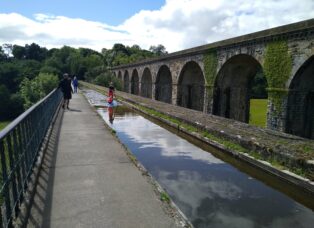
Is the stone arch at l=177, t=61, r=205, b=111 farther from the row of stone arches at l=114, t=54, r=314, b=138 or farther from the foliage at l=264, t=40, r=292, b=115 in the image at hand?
the foliage at l=264, t=40, r=292, b=115

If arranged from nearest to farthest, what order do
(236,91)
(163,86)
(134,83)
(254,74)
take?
(254,74), (236,91), (163,86), (134,83)

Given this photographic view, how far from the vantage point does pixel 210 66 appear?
15938 millimetres

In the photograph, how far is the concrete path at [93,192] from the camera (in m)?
3.29

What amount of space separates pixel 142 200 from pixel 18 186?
150 centimetres

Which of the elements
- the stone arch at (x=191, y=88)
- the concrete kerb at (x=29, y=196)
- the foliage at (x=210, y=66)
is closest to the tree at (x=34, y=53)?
the stone arch at (x=191, y=88)

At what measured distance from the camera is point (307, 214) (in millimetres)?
4242

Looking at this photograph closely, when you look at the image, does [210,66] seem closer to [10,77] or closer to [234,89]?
[234,89]

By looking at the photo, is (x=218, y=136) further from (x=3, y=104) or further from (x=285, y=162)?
(x=3, y=104)

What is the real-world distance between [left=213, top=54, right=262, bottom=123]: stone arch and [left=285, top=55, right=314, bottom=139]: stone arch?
4.39 meters

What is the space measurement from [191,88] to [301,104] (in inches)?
402

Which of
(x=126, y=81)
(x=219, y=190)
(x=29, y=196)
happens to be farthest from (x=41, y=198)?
(x=126, y=81)

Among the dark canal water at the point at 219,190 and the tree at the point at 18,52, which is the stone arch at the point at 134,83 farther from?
the tree at the point at 18,52

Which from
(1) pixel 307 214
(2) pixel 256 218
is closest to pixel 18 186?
(2) pixel 256 218

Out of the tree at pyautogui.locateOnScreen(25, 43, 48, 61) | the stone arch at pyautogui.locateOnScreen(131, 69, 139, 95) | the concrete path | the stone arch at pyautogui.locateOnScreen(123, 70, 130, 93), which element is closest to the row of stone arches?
the concrete path
